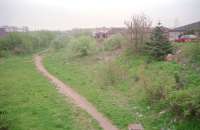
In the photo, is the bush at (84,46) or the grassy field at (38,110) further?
the bush at (84,46)

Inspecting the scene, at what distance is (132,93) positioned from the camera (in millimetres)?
12945

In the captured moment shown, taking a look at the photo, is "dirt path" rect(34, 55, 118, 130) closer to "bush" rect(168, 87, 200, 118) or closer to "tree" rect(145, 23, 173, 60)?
"bush" rect(168, 87, 200, 118)

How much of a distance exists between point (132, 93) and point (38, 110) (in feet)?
19.2

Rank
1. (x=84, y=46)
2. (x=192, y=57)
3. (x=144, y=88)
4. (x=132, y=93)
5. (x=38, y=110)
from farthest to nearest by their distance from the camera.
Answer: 1. (x=84, y=46)
2. (x=192, y=57)
3. (x=132, y=93)
4. (x=144, y=88)
5. (x=38, y=110)

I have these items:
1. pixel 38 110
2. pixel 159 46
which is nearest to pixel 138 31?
pixel 159 46

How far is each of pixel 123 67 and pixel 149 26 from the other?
687cm

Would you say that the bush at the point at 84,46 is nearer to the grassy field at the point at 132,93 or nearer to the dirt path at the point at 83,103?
the grassy field at the point at 132,93

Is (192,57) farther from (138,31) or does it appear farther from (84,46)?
(84,46)

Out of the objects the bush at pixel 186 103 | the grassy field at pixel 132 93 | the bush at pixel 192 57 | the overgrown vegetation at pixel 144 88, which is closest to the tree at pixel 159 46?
the overgrown vegetation at pixel 144 88

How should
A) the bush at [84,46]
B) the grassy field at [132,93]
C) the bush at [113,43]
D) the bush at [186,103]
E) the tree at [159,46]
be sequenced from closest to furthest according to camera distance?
the bush at [186,103] → the grassy field at [132,93] → the tree at [159,46] → the bush at [113,43] → the bush at [84,46]

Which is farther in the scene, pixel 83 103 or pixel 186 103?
pixel 83 103

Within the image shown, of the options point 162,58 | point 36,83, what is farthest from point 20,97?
point 162,58

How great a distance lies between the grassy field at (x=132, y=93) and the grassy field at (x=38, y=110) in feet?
4.97

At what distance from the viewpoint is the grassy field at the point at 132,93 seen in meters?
9.04
